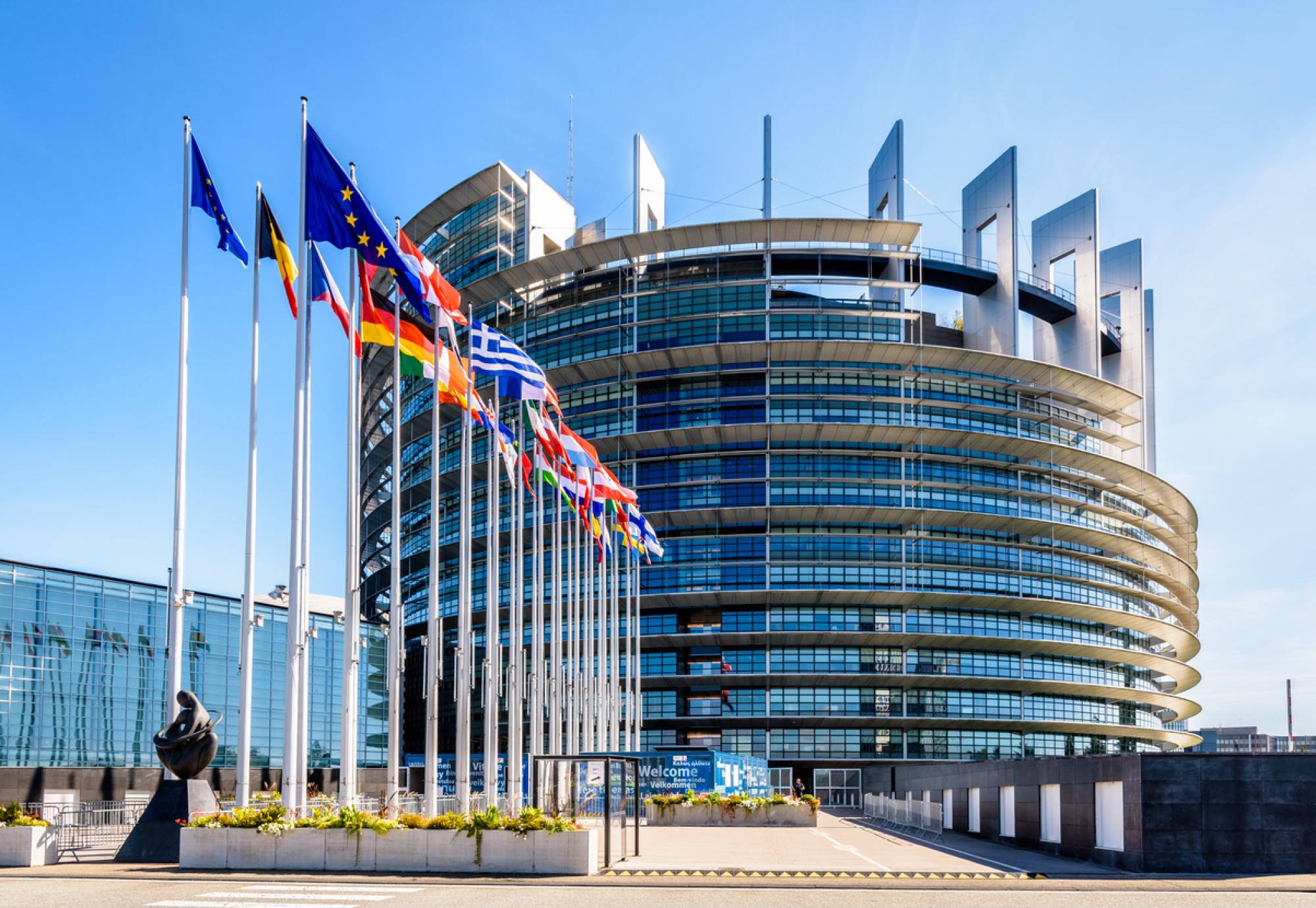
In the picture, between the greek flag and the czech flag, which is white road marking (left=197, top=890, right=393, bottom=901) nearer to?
the czech flag

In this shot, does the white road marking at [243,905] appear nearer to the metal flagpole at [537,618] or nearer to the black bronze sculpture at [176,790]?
the black bronze sculpture at [176,790]

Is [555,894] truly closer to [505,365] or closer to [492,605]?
[505,365]

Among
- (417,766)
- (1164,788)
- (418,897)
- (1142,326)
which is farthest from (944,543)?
(418,897)

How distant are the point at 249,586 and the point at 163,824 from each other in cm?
584

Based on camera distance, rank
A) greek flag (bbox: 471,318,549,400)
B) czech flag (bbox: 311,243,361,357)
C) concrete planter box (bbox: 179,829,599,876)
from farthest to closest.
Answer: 1. greek flag (bbox: 471,318,549,400)
2. czech flag (bbox: 311,243,361,357)
3. concrete planter box (bbox: 179,829,599,876)

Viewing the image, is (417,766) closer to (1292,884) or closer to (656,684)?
(656,684)

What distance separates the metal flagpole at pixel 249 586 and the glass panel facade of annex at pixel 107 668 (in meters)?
17.4

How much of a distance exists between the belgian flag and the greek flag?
6238mm

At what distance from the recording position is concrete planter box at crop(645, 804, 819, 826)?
5359 centimetres

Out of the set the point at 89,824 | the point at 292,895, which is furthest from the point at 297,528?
the point at 89,824

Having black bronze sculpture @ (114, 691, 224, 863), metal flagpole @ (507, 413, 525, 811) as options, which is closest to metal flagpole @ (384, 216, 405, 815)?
black bronze sculpture @ (114, 691, 224, 863)

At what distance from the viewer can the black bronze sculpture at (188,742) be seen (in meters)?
30.2

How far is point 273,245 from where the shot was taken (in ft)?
112

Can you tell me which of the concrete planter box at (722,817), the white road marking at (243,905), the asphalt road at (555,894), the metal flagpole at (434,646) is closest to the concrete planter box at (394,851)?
the asphalt road at (555,894)
